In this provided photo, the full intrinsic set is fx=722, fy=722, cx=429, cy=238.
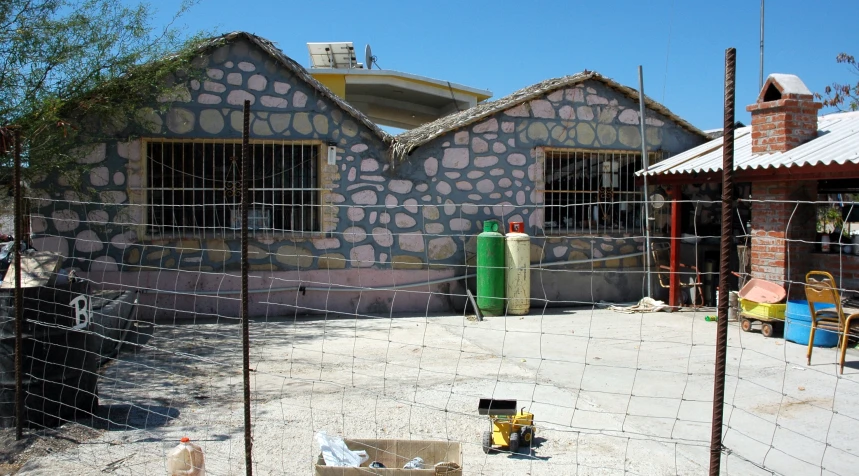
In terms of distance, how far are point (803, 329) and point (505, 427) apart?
488 cm

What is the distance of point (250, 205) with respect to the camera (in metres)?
10.5

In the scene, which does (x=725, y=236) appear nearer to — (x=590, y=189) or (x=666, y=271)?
(x=666, y=271)

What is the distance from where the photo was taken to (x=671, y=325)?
9555 mm

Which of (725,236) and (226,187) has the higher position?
(226,187)

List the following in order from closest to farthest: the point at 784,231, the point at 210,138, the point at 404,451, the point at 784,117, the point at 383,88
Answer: the point at 404,451 → the point at 784,231 → the point at 784,117 → the point at 210,138 → the point at 383,88

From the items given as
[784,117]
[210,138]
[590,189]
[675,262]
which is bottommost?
[675,262]

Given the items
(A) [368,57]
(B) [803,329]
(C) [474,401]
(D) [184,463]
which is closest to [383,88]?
(A) [368,57]

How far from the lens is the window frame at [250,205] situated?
10.1m

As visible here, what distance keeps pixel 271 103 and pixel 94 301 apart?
4.34 metres

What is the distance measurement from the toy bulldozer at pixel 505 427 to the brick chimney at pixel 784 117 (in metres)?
6.65

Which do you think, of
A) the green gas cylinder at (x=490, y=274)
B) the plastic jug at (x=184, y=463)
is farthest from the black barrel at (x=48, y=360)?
the green gas cylinder at (x=490, y=274)

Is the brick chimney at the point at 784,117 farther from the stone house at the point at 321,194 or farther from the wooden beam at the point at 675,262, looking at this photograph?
the stone house at the point at 321,194

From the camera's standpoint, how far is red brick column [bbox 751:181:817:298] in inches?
367

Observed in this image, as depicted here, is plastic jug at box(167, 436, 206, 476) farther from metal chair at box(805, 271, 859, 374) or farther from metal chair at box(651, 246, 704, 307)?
metal chair at box(651, 246, 704, 307)
